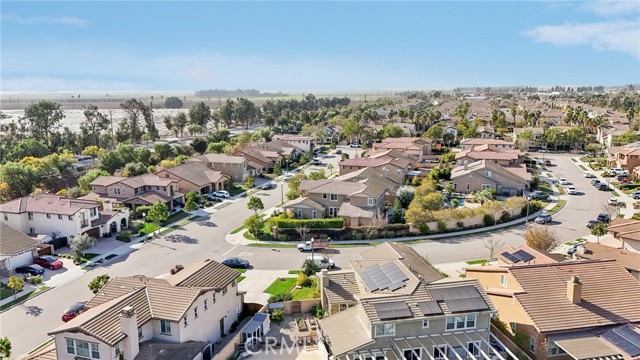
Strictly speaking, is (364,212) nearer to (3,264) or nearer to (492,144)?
(3,264)

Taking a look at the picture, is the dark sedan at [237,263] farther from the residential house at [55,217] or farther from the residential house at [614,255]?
the residential house at [614,255]

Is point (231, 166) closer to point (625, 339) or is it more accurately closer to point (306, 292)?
point (306, 292)

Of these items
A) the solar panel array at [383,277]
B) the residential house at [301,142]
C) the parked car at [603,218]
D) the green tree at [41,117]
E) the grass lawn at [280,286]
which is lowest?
the grass lawn at [280,286]

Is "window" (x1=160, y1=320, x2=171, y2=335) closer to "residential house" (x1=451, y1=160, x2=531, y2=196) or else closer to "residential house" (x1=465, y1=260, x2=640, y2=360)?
"residential house" (x1=465, y1=260, x2=640, y2=360)

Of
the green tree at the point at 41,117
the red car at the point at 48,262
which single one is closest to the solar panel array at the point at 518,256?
the red car at the point at 48,262

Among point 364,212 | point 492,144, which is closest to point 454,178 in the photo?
point 364,212

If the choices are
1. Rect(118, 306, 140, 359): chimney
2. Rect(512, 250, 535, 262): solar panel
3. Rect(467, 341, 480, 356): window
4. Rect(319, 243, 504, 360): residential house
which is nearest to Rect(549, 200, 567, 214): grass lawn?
Rect(512, 250, 535, 262): solar panel

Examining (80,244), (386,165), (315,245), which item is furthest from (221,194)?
(315,245)
